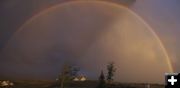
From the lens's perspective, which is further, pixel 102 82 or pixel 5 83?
pixel 102 82

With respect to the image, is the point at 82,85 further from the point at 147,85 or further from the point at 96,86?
the point at 147,85

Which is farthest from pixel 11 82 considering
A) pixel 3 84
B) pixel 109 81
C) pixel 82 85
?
pixel 109 81

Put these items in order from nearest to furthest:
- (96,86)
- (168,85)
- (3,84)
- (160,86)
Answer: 1. (168,85)
2. (160,86)
3. (3,84)
4. (96,86)

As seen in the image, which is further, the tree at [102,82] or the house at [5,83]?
the tree at [102,82]

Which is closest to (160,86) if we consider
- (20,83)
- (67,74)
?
(67,74)

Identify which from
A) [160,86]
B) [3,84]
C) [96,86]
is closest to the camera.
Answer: [160,86]

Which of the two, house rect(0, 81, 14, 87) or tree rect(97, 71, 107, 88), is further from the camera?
tree rect(97, 71, 107, 88)

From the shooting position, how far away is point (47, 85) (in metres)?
123

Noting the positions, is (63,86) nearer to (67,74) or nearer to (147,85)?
(67,74)

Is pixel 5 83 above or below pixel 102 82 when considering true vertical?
below

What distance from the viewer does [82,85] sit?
129 meters

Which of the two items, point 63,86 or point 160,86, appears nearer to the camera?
point 160,86

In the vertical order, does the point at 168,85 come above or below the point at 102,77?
below

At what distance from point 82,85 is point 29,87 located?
16.5 metres
